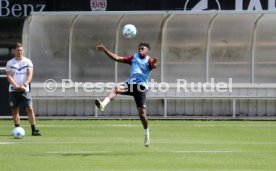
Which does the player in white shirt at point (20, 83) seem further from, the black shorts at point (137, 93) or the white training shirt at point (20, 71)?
the black shorts at point (137, 93)

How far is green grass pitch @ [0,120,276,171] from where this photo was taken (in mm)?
14867

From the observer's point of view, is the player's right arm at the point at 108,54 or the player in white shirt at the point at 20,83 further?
the player in white shirt at the point at 20,83

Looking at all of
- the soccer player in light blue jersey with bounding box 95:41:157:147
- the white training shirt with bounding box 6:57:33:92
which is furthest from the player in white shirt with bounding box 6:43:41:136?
the soccer player in light blue jersey with bounding box 95:41:157:147

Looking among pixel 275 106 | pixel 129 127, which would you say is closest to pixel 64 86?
pixel 129 127

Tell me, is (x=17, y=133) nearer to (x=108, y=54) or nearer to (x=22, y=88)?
(x=22, y=88)

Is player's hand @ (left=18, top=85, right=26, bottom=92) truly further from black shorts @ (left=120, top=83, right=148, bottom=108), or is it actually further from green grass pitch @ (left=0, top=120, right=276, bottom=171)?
black shorts @ (left=120, top=83, right=148, bottom=108)

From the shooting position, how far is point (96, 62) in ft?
97.0

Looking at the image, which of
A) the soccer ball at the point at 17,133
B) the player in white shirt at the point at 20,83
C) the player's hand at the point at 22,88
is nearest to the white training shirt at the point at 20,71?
the player in white shirt at the point at 20,83

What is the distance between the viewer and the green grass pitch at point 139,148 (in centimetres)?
1487

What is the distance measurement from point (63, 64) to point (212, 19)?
4.85 meters

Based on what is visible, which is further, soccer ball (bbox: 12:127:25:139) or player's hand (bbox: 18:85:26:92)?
player's hand (bbox: 18:85:26:92)

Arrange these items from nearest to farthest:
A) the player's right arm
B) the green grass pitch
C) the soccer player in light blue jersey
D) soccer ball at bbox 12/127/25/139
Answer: the green grass pitch
the player's right arm
the soccer player in light blue jersey
soccer ball at bbox 12/127/25/139

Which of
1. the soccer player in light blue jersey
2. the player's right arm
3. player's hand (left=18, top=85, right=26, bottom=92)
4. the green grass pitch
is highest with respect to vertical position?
the player's right arm

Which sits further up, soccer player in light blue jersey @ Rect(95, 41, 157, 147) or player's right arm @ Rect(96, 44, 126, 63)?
player's right arm @ Rect(96, 44, 126, 63)
